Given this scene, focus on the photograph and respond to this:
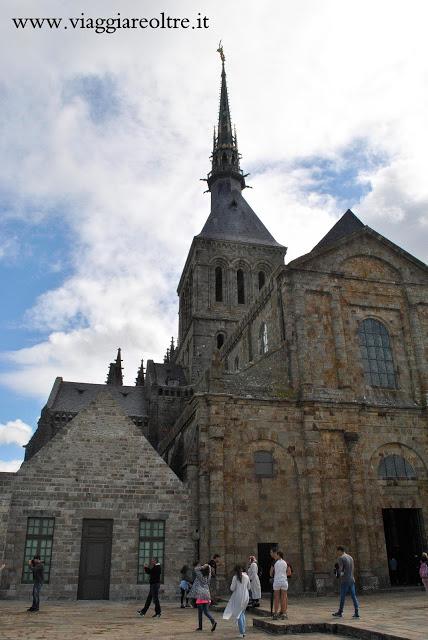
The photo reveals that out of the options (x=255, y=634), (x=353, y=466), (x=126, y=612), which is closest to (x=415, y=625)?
(x=255, y=634)

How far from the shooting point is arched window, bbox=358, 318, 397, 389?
2352cm

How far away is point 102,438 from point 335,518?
9.09m

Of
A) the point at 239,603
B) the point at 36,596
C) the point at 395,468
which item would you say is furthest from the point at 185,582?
the point at 395,468

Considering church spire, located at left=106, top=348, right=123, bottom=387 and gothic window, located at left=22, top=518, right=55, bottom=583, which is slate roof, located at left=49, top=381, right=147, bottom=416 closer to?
church spire, located at left=106, top=348, right=123, bottom=387

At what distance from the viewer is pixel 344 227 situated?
1082 inches

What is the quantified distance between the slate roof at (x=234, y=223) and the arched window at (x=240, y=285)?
3.31 metres

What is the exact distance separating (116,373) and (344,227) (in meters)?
35.0

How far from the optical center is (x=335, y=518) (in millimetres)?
19922

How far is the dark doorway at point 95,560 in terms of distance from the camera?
1789 cm

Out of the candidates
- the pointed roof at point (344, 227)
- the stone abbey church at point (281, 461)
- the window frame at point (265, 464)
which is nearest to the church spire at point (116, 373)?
the stone abbey church at point (281, 461)

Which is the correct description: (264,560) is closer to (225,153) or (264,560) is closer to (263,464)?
(263,464)

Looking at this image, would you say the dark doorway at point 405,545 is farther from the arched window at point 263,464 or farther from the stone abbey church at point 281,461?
the arched window at point 263,464

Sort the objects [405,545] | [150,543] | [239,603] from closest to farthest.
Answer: [239,603]
[150,543]
[405,545]

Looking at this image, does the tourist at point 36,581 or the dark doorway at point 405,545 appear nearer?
the tourist at point 36,581
